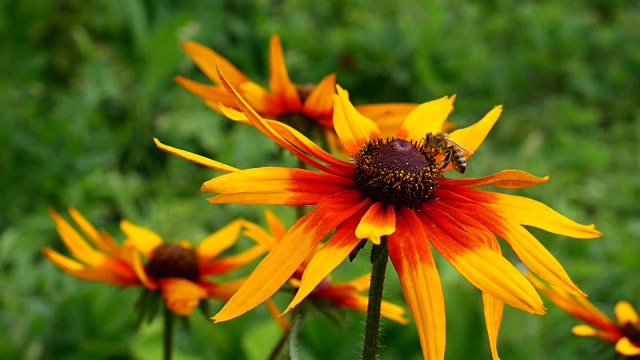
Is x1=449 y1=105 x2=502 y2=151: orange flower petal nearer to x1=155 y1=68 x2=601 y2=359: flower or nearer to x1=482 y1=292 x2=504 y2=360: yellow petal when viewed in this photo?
x1=155 y1=68 x2=601 y2=359: flower

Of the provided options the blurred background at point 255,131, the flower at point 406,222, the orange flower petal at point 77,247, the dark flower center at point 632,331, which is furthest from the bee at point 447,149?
the blurred background at point 255,131

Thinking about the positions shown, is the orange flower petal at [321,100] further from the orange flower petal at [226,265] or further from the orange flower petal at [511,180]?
the orange flower petal at [511,180]

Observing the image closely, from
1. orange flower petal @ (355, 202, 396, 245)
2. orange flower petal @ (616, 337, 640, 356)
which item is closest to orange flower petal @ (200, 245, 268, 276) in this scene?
orange flower petal @ (355, 202, 396, 245)

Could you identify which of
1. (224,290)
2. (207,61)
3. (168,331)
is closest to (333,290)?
(224,290)

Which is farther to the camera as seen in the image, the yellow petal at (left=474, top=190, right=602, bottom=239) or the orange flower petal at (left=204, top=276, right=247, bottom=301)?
the orange flower petal at (left=204, top=276, right=247, bottom=301)

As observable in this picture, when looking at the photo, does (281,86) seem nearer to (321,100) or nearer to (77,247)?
(321,100)

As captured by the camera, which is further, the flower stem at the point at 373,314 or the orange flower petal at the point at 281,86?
the orange flower petal at the point at 281,86
